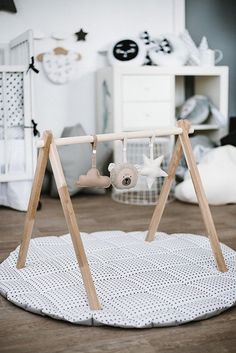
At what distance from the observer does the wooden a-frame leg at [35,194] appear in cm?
159

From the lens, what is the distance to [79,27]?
3.54 m

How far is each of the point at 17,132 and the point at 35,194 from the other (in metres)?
1.23

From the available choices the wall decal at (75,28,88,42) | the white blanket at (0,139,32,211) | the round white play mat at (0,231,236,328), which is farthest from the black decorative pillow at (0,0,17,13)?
the round white play mat at (0,231,236,328)

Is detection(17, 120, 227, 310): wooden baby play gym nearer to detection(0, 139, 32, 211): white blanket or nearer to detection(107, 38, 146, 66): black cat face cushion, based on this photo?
detection(0, 139, 32, 211): white blanket

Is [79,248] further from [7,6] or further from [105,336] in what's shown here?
[7,6]

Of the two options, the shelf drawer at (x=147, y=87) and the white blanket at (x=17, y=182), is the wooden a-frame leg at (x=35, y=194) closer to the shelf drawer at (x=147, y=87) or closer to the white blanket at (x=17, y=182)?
the white blanket at (x=17, y=182)

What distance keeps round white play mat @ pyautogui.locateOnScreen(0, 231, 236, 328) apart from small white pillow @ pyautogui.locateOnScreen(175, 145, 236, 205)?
82cm

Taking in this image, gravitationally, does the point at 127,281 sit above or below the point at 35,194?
below

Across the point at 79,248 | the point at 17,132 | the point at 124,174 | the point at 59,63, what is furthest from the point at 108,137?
the point at 59,63

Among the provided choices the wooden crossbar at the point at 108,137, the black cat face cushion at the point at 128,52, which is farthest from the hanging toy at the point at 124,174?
the black cat face cushion at the point at 128,52

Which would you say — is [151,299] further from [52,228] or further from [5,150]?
[5,150]

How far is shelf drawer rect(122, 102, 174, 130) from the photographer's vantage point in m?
3.37

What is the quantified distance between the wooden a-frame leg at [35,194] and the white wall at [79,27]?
181 cm

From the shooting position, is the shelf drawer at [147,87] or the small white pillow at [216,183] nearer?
the small white pillow at [216,183]
